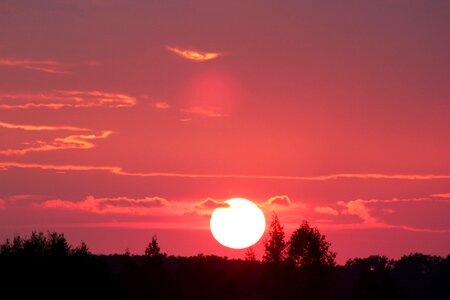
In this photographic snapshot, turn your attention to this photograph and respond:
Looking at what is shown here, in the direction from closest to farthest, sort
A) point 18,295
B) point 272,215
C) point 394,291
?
point 18,295
point 394,291
point 272,215

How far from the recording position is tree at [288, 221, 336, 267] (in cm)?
14400

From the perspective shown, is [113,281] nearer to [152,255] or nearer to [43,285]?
[43,285]

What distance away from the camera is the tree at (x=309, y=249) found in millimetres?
144000

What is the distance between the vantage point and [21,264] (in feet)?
423

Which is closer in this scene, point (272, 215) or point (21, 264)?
point (21, 264)

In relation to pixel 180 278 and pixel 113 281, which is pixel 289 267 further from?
pixel 113 281

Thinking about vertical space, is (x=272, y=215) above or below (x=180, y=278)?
above

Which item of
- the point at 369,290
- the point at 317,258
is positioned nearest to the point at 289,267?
the point at 317,258

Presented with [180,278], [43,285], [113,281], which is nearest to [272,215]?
[180,278]

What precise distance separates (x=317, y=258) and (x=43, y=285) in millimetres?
46471

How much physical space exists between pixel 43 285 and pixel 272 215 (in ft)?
144

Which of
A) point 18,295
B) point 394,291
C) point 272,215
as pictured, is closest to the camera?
point 18,295

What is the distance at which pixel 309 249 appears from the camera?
14462 cm

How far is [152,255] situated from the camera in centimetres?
15200
